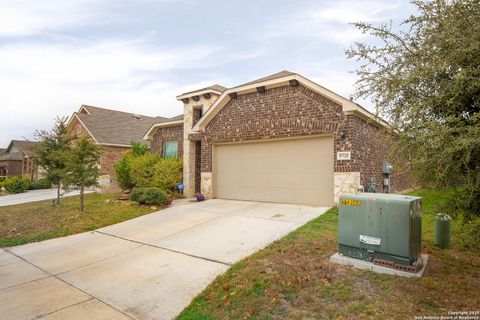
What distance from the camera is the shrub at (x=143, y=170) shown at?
586 inches

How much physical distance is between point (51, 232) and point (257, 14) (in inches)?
418

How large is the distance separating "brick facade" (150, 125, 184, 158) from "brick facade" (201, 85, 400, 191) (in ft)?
10.4

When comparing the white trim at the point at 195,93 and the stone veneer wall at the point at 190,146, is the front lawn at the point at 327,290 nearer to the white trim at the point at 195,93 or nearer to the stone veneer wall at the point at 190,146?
the stone veneer wall at the point at 190,146

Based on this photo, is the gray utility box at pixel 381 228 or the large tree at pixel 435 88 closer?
the large tree at pixel 435 88

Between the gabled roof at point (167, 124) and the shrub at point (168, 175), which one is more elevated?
the gabled roof at point (167, 124)

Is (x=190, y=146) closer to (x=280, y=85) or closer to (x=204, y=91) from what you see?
(x=204, y=91)

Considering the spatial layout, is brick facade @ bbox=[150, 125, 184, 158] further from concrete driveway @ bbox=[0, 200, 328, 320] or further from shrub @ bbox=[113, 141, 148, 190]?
concrete driveway @ bbox=[0, 200, 328, 320]

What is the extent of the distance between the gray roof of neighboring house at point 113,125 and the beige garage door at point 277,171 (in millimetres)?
7729

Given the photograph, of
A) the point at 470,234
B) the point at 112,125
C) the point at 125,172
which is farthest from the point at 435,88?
the point at 112,125

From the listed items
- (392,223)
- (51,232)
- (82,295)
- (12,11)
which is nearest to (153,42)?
(12,11)

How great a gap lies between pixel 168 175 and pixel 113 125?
1201 cm

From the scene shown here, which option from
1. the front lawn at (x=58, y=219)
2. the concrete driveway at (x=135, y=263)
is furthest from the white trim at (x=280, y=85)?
the front lawn at (x=58, y=219)

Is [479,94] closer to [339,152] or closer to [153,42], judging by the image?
[339,152]

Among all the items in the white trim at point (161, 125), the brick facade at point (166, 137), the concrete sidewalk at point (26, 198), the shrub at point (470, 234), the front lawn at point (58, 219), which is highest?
the white trim at point (161, 125)
